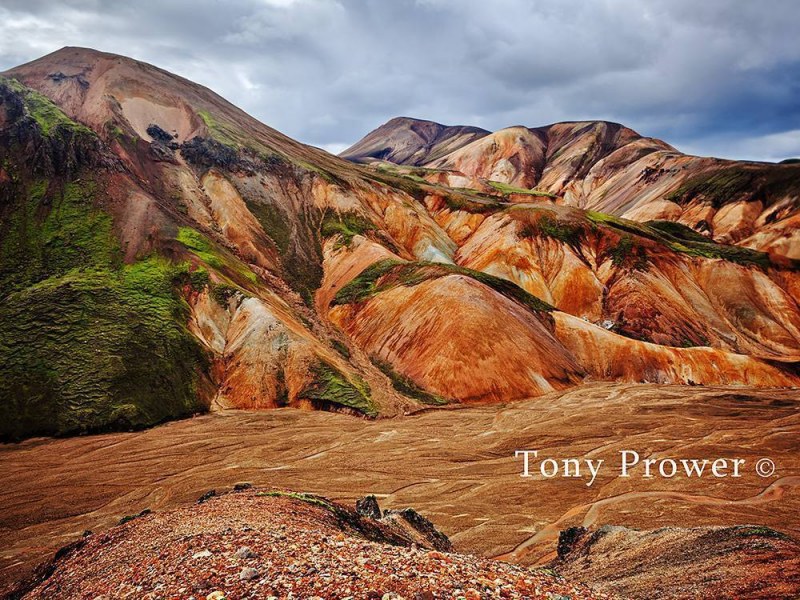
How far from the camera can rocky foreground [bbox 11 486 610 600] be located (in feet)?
21.3

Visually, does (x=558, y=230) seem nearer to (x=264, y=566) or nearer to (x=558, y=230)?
(x=558, y=230)

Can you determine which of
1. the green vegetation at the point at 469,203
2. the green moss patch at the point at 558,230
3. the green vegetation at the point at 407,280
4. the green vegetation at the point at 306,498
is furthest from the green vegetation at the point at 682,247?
the green vegetation at the point at 306,498

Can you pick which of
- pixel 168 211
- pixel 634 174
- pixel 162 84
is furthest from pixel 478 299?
pixel 634 174

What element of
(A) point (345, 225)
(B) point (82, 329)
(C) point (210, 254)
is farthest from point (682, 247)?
(B) point (82, 329)

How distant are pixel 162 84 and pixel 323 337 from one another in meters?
53.5

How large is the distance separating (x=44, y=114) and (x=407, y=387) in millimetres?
45053

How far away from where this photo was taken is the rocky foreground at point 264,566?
21.3ft

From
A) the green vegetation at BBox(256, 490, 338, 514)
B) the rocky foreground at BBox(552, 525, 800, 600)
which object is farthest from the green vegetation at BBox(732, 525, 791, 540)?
the green vegetation at BBox(256, 490, 338, 514)

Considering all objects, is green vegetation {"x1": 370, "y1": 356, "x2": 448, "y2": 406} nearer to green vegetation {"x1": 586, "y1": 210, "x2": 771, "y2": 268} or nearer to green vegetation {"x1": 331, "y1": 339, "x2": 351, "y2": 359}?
green vegetation {"x1": 331, "y1": 339, "x2": 351, "y2": 359}

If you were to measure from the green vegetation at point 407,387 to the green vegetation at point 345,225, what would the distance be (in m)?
23.7

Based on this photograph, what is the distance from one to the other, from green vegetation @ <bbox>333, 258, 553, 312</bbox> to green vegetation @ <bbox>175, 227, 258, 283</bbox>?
974 centimetres

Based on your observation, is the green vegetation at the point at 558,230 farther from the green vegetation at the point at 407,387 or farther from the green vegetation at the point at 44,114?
the green vegetation at the point at 44,114

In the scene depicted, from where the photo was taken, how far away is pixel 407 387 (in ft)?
129

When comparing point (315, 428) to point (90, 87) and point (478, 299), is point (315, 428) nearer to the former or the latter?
point (478, 299)
